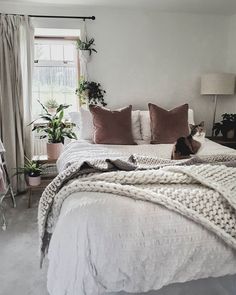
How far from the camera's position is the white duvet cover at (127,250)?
1.13 meters

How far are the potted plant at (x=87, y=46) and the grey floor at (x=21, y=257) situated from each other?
1.97 meters

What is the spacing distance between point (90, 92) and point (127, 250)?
270 cm

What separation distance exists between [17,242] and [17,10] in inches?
100

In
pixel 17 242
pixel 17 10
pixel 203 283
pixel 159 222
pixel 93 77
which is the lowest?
pixel 17 242

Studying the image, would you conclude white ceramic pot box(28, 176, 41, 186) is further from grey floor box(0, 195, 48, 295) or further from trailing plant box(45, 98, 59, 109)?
trailing plant box(45, 98, 59, 109)

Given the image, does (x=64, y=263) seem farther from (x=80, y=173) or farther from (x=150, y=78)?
(x=150, y=78)

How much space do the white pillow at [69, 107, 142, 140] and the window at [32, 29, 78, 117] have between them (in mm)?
731

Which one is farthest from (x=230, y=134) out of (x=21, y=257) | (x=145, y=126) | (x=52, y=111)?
(x=21, y=257)

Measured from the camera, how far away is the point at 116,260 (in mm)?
1131

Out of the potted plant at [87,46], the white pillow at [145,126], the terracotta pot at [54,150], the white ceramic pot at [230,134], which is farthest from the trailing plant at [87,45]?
the white ceramic pot at [230,134]

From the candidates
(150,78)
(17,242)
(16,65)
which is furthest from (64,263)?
(150,78)

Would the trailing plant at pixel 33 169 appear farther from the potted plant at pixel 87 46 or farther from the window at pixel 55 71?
the potted plant at pixel 87 46

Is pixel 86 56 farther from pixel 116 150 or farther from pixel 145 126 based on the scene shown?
pixel 116 150

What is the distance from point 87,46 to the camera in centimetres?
349
